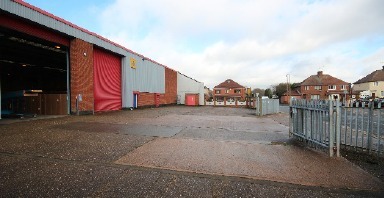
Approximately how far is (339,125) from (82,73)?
50.0 ft

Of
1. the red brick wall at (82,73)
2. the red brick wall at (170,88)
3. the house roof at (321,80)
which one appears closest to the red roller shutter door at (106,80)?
the red brick wall at (82,73)

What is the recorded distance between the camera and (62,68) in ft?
82.0

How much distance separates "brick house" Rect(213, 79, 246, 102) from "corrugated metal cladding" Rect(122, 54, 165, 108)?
47795mm

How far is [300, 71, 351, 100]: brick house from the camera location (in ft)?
219

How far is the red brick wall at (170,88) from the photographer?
113ft

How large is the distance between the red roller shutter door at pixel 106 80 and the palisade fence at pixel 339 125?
51.1 feet

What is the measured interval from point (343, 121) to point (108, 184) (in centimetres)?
574

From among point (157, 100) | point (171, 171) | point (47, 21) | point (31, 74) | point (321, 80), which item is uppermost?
point (321, 80)

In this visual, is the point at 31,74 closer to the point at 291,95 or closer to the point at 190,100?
the point at 190,100

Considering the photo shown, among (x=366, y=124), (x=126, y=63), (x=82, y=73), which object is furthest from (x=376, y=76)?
(x=82, y=73)

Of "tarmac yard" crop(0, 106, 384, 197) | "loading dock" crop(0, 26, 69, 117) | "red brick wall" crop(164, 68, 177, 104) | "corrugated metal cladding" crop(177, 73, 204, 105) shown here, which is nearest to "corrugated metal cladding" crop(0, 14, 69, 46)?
"loading dock" crop(0, 26, 69, 117)

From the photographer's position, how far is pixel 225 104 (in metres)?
39.6

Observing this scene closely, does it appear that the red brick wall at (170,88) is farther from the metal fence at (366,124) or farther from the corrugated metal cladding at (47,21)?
the metal fence at (366,124)

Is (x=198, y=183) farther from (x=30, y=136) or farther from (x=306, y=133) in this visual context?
(x=30, y=136)
